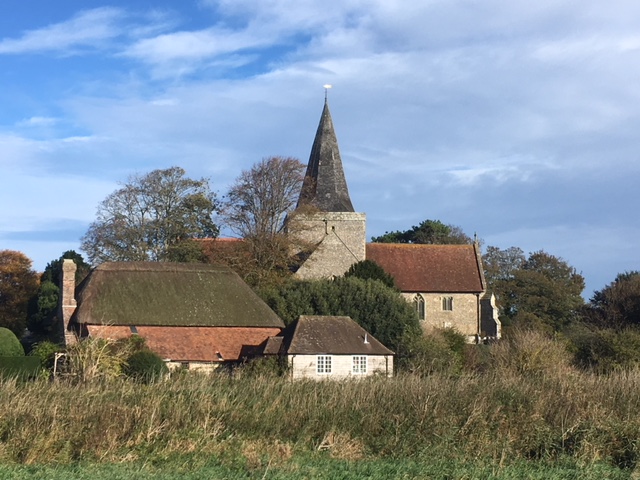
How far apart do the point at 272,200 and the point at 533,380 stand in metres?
29.6

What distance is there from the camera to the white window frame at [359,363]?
34625 millimetres

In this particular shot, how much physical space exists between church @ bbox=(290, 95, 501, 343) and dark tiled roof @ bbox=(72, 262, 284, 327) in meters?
11.1

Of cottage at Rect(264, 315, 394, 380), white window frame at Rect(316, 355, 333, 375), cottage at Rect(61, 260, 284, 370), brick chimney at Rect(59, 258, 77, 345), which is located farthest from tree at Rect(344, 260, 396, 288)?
brick chimney at Rect(59, 258, 77, 345)

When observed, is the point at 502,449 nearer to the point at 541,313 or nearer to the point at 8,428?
the point at 8,428

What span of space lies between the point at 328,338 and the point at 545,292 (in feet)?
118

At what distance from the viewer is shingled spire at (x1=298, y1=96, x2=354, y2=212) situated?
52781 millimetres

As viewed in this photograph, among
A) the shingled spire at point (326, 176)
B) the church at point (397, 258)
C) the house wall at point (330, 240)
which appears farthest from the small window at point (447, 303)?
the shingled spire at point (326, 176)

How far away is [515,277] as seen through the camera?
69.1m

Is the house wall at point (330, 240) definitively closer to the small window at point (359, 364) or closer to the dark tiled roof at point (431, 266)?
the dark tiled roof at point (431, 266)

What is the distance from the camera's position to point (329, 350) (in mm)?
34219

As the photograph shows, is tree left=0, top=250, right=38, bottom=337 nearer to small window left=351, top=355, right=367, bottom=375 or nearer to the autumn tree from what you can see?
the autumn tree

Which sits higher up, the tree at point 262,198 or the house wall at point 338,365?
the tree at point 262,198

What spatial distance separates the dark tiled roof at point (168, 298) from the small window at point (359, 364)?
5.31m

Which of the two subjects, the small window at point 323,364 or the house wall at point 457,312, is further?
the house wall at point 457,312
